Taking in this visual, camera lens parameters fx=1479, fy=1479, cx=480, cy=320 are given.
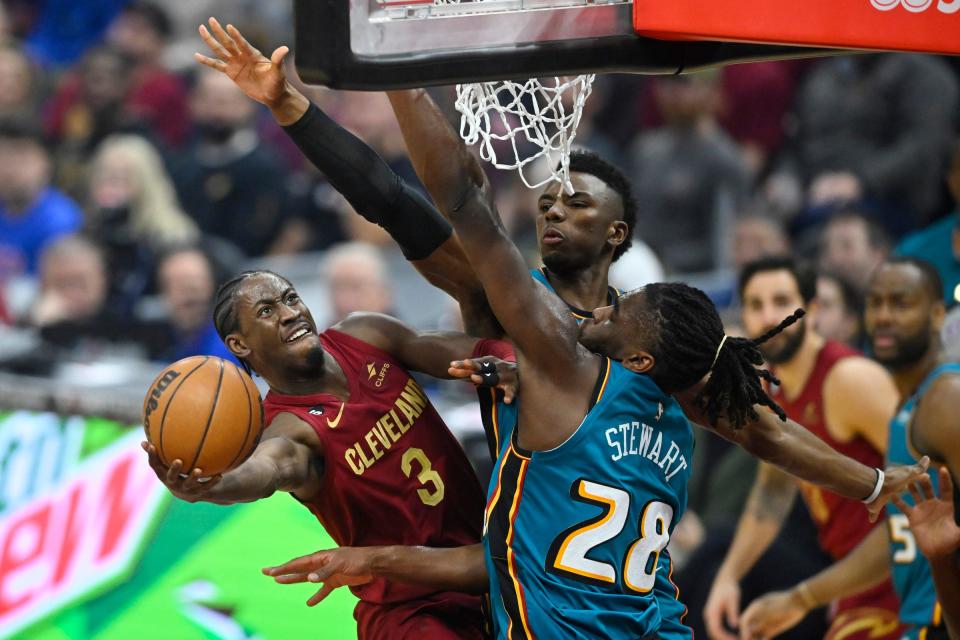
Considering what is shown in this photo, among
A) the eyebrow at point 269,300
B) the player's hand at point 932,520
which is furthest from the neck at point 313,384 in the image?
Result: the player's hand at point 932,520

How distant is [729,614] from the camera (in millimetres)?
6535

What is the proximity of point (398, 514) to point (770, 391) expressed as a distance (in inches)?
103

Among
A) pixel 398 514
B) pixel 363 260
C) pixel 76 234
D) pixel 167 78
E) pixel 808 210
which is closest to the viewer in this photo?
pixel 398 514

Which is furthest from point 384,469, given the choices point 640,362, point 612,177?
point 612,177

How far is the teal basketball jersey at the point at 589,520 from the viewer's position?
14.1 feet

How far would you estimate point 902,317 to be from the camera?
6.34 meters

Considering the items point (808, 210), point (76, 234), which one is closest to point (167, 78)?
point (76, 234)

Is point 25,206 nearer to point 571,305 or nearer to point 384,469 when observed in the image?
point 384,469

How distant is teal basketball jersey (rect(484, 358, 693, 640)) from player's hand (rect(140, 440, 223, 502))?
0.85 metres

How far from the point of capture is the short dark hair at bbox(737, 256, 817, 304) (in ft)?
22.7

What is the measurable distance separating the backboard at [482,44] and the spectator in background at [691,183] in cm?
543

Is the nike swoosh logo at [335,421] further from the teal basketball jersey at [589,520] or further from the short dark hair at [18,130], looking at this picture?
the short dark hair at [18,130]

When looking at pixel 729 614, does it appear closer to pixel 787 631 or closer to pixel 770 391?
pixel 787 631

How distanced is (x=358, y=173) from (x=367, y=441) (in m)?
0.87
